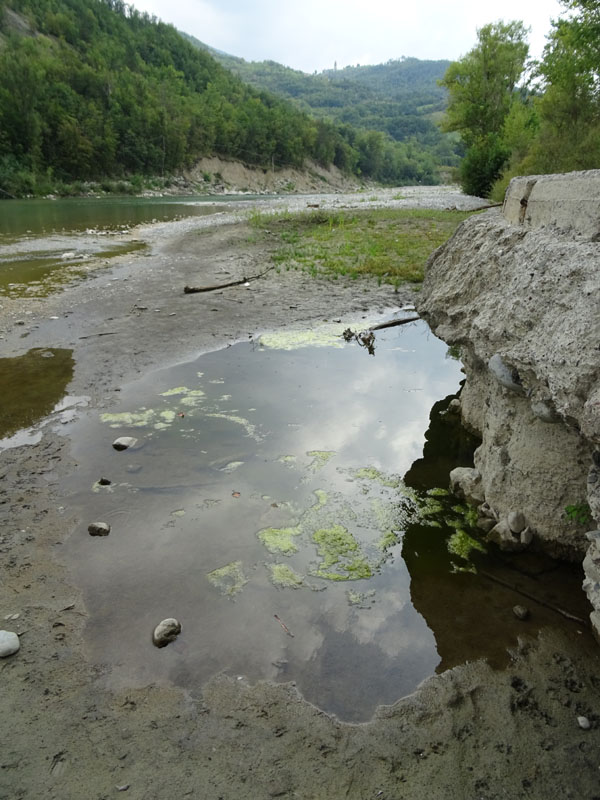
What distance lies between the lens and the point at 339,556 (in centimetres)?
380

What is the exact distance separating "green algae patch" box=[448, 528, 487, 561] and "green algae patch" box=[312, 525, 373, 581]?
0.74m

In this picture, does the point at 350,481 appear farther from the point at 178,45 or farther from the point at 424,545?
the point at 178,45

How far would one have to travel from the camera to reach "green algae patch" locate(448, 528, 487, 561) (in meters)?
3.87

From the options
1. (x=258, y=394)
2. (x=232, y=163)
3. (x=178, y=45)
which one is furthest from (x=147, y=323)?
(x=178, y=45)

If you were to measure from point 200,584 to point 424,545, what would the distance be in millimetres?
1782

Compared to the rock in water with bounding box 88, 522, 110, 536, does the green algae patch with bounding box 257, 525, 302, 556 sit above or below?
below

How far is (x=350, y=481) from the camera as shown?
477 centimetres

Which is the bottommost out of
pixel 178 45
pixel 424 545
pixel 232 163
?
pixel 424 545

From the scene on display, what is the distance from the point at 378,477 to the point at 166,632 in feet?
8.41

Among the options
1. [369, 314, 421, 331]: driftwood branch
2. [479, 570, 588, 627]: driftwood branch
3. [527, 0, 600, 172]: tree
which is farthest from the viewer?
[527, 0, 600, 172]: tree

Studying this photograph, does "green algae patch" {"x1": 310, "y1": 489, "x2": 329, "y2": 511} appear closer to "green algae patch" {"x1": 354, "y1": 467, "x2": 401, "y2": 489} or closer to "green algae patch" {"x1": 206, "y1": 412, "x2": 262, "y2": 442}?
"green algae patch" {"x1": 354, "y1": 467, "x2": 401, "y2": 489}

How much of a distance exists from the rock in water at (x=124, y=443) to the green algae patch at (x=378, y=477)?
7.64ft

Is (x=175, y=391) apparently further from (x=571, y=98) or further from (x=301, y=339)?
(x=571, y=98)

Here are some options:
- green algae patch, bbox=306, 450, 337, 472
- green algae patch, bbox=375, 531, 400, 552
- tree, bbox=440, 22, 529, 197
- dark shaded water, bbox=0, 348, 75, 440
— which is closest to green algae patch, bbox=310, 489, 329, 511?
green algae patch, bbox=306, 450, 337, 472
